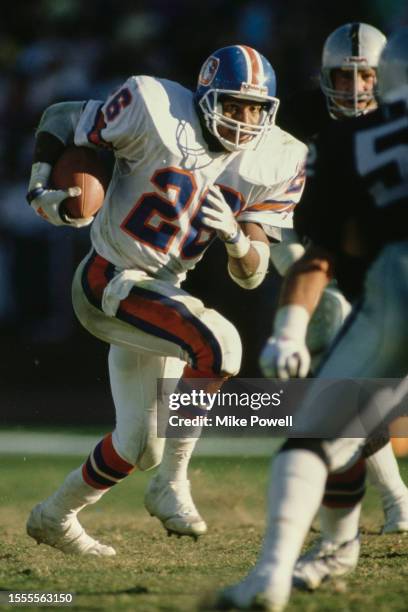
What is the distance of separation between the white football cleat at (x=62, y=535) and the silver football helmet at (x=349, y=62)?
7.03ft

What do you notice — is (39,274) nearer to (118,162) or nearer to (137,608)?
→ (118,162)

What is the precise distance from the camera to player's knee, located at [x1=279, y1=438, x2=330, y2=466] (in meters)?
2.98

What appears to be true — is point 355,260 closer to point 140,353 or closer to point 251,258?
point 251,258

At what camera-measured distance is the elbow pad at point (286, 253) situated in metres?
5.00

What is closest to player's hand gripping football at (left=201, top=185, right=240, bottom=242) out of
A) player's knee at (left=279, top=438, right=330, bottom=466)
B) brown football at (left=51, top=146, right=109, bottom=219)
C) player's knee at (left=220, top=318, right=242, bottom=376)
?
player's knee at (left=220, top=318, right=242, bottom=376)

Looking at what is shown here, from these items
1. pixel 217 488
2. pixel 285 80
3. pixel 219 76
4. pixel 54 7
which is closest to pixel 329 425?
pixel 219 76

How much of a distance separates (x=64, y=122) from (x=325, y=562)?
2.05 m

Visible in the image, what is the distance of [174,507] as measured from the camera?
4465 mm

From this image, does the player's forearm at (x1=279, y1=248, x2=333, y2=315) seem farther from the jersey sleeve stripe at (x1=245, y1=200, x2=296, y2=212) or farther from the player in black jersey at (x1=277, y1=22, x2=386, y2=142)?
the player in black jersey at (x1=277, y1=22, x2=386, y2=142)

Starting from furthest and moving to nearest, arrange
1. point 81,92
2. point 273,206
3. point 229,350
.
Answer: point 81,92 → point 273,206 → point 229,350

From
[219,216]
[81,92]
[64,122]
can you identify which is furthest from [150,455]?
[81,92]

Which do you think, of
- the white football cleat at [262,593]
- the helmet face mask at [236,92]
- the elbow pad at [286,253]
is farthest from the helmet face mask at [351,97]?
the white football cleat at [262,593]

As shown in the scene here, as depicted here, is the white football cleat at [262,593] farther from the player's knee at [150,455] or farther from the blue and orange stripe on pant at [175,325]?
the player's knee at [150,455]

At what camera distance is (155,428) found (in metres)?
4.38
